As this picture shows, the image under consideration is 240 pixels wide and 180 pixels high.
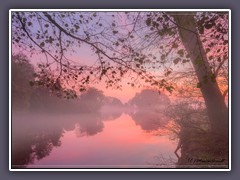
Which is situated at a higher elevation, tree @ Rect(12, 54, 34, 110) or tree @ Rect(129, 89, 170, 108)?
tree @ Rect(12, 54, 34, 110)

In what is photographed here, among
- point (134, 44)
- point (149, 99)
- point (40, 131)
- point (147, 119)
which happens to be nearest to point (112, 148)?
point (147, 119)

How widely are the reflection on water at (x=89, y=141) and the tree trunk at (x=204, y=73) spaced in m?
0.62

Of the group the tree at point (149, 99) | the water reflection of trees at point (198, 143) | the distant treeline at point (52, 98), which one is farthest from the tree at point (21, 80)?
the water reflection of trees at point (198, 143)

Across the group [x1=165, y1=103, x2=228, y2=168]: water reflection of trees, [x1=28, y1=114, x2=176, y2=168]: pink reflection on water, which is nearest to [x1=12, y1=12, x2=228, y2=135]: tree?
[x1=165, y1=103, x2=228, y2=168]: water reflection of trees

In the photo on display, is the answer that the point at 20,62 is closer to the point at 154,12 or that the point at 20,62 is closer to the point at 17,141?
the point at 17,141

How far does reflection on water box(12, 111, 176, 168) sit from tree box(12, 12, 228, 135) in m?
0.45

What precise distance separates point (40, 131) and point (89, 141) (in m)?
0.60

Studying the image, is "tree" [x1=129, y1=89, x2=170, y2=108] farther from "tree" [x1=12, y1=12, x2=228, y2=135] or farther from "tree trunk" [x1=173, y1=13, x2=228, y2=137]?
"tree trunk" [x1=173, y1=13, x2=228, y2=137]

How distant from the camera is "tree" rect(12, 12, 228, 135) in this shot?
140 inches

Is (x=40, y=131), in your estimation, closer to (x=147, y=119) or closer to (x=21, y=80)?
(x=21, y=80)

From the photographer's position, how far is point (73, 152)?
3461 mm

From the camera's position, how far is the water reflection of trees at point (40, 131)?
3.44m

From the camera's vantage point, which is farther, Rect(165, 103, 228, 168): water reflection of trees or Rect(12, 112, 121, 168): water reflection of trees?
Rect(165, 103, 228, 168): water reflection of trees

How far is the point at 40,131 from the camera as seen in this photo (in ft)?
11.3
